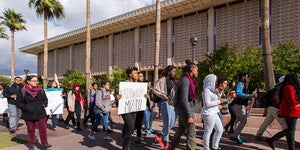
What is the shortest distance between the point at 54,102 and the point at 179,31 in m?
23.0

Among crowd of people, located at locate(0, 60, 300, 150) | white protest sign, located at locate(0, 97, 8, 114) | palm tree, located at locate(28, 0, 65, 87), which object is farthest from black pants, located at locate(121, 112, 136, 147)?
palm tree, located at locate(28, 0, 65, 87)

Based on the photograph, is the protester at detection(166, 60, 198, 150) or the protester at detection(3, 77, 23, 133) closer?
the protester at detection(166, 60, 198, 150)

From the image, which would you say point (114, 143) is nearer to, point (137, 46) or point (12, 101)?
point (12, 101)

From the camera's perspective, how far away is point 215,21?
1070 inches

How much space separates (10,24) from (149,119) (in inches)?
1093

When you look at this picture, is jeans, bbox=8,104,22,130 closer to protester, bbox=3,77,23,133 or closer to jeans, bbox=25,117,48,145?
protester, bbox=3,77,23,133

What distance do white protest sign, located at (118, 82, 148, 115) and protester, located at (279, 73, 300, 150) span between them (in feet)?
9.02

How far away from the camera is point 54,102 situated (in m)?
8.88

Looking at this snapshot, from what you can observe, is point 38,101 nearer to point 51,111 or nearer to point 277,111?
point 51,111

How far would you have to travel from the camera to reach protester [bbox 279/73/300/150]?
4934mm

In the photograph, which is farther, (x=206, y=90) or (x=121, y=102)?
(x=121, y=102)

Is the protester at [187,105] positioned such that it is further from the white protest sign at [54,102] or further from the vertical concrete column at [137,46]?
the vertical concrete column at [137,46]

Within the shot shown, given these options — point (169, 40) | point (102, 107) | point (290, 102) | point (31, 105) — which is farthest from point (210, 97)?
point (169, 40)

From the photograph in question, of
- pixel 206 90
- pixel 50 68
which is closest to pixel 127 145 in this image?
pixel 206 90
